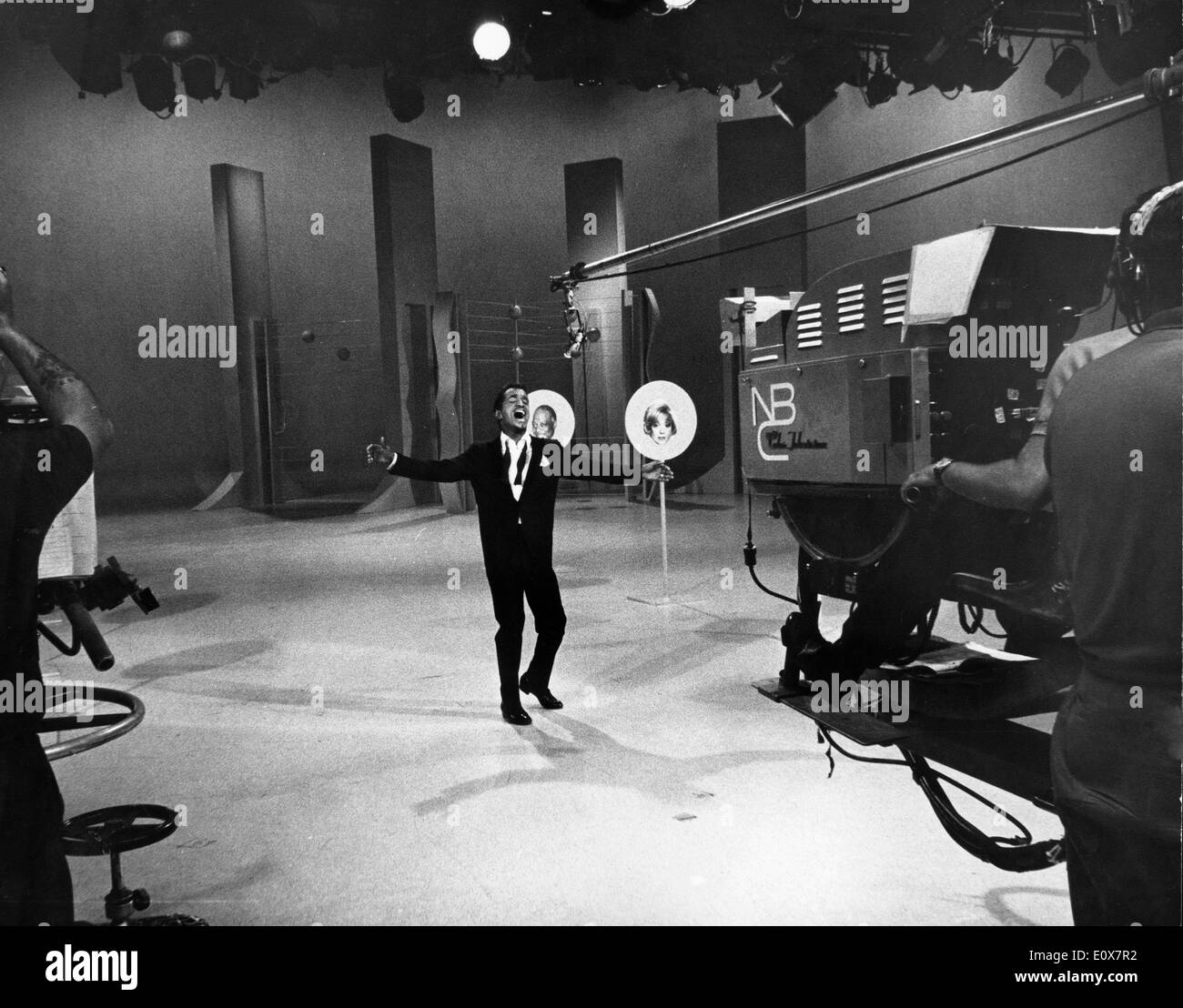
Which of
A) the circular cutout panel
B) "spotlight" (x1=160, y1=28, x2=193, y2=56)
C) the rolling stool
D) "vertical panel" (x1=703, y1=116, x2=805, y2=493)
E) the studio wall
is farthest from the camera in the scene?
"vertical panel" (x1=703, y1=116, x2=805, y2=493)

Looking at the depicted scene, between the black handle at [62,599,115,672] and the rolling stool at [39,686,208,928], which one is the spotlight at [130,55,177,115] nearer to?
the black handle at [62,599,115,672]

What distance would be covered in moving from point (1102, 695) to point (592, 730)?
250 cm

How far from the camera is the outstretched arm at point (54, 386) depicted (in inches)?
77.7

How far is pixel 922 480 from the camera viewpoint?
2213 millimetres

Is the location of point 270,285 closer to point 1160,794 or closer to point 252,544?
point 252,544

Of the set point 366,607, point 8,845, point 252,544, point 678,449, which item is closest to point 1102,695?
point 8,845

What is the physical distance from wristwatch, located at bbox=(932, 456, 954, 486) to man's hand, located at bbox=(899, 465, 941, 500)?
0.01 meters

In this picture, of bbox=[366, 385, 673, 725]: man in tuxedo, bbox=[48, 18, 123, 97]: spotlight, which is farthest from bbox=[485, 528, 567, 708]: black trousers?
bbox=[48, 18, 123, 97]: spotlight

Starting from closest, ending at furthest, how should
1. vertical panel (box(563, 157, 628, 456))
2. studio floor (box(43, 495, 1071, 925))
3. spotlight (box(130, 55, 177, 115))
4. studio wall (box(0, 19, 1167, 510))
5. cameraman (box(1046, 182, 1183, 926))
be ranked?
1. cameraman (box(1046, 182, 1183, 926))
2. studio floor (box(43, 495, 1071, 925))
3. spotlight (box(130, 55, 177, 115))
4. studio wall (box(0, 19, 1167, 510))
5. vertical panel (box(563, 157, 628, 456))

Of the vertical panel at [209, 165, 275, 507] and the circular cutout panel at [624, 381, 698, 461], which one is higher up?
the vertical panel at [209, 165, 275, 507]

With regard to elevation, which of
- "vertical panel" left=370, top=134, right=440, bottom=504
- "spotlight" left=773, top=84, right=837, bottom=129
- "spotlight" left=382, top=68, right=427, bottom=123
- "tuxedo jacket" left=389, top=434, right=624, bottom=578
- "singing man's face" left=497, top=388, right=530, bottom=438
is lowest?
"tuxedo jacket" left=389, top=434, right=624, bottom=578

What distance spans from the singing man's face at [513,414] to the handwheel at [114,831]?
190cm

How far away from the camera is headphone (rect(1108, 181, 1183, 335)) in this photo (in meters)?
1.55
